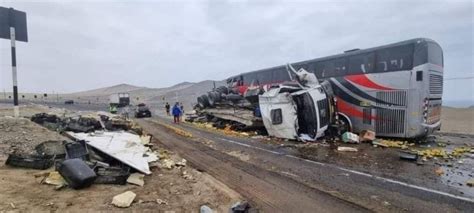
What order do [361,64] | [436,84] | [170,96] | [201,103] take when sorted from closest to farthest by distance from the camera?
[436,84]
[361,64]
[201,103]
[170,96]

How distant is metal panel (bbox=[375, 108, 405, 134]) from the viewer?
12.7m

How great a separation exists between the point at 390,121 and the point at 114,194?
36.3 feet

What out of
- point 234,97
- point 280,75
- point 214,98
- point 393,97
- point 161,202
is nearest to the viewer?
point 161,202

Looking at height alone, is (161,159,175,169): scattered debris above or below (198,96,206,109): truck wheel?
below

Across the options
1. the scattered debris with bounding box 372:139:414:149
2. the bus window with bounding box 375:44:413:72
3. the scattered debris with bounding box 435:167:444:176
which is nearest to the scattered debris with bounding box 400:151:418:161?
the scattered debris with bounding box 435:167:444:176

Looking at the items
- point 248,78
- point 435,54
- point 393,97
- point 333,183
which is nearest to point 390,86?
point 393,97

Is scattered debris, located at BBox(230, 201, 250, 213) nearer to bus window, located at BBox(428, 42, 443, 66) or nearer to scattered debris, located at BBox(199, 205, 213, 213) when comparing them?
scattered debris, located at BBox(199, 205, 213, 213)

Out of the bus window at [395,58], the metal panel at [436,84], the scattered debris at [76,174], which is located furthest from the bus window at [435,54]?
the scattered debris at [76,174]

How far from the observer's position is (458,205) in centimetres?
531

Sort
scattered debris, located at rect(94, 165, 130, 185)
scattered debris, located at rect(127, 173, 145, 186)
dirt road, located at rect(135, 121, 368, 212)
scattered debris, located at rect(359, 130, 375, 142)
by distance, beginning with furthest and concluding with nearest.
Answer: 1. scattered debris, located at rect(359, 130, 375, 142)
2. scattered debris, located at rect(127, 173, 145, 186)
3. scattered debris, located at rect(94, 165, 130, 185)
4. dirt road, located at rect(135, 121, 368, 212)

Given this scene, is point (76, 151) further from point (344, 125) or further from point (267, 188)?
point (344, 125)

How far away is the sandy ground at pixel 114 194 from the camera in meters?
4.84

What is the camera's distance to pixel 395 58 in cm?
1280

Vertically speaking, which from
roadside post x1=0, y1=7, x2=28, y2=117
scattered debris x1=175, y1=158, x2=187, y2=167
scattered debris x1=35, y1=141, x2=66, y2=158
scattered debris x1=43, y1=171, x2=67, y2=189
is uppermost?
roadside post x1=0, y1=7, x2=28, y2=117
